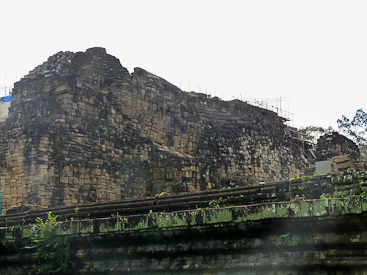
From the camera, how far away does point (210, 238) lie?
588 centimetres

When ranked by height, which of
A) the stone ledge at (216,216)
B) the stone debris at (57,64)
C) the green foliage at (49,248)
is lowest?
the green foliage at (49,248)

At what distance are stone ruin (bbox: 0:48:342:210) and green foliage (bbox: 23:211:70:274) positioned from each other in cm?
798

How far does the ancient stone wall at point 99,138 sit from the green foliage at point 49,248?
8151mm

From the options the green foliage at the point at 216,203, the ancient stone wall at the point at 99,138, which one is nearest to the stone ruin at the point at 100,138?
the ancient stone wall at the point at 99,138

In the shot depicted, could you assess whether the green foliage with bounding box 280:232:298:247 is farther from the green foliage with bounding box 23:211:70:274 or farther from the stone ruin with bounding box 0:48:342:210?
the stone ruin with bounding box 0:48:342:210

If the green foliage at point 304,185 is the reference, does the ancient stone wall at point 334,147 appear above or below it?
above

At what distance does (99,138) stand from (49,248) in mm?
10979

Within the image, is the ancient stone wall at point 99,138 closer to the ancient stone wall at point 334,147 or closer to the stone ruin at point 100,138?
the stone ruin at point 100,138

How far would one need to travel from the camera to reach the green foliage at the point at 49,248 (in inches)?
267

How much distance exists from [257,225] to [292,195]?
1545mm

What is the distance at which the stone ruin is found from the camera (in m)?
15.8

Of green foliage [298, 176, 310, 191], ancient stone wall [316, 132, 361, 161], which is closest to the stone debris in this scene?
green foliage [298, 176, 310, 191]

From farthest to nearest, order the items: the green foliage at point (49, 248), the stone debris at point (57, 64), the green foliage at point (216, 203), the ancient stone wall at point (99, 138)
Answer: the stone debris at point (57, 64) → the ancient stone wall at point (99, 138) → the green foliage at point (216, 203) → the green foliage at point (49, 248)

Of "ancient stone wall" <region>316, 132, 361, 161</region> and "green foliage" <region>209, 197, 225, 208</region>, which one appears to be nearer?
"green foliage" <region>209, 197, 225, 208</region>
